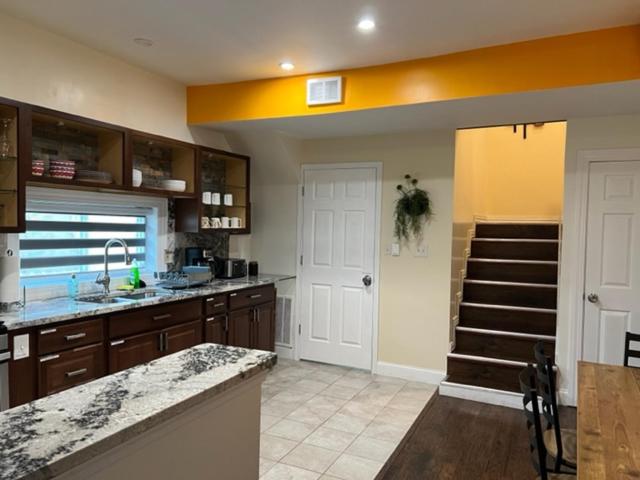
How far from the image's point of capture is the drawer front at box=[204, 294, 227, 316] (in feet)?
12.5

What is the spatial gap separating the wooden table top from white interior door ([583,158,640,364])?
1.24 m

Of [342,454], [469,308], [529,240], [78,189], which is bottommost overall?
[342,454]

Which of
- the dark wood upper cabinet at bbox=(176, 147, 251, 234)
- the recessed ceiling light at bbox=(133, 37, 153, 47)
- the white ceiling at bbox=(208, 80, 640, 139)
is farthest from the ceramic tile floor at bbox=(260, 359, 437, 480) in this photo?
the recessed ceiling light at bbox=(133, 37, 153, 47)

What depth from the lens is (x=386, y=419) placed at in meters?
3.56

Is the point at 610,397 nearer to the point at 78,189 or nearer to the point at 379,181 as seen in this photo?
the point at 379,181

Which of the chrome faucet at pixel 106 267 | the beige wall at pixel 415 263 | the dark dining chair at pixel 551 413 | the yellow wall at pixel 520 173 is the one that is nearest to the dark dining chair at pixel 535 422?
the dark dining chair at pixel 551 413

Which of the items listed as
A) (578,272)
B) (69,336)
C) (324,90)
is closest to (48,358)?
(69,336)

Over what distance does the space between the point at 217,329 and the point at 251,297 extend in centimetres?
53

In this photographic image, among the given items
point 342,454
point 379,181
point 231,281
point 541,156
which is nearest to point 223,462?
point 342,454

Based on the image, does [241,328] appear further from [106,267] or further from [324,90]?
[324,90]

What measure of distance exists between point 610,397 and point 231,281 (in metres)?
3.16

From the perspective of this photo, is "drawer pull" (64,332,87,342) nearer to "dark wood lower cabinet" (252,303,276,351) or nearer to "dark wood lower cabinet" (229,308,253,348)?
"dark wood lower cabinet" (229,308,253,348)

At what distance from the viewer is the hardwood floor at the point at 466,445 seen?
9.24 ft

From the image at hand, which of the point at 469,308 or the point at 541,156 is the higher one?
the point at 541,156
